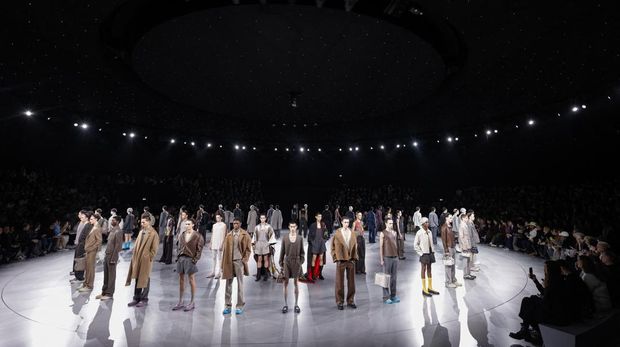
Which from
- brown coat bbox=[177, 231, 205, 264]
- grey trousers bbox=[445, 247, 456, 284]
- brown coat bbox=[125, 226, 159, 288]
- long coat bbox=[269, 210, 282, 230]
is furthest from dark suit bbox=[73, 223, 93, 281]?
grey trousers bbox=[445, 247, 456, 284]

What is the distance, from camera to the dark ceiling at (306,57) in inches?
234

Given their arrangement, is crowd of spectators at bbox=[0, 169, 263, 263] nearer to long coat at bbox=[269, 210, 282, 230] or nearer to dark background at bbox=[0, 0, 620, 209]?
dark background at bbox=[0, 0, 620, 209]

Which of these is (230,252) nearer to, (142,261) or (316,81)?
(142,261)

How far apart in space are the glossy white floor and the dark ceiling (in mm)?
5625

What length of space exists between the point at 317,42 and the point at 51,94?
385 inches

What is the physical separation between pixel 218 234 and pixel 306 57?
17.1 ft

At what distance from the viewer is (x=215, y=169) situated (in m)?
23.0

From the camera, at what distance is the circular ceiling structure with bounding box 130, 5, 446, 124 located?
6.30 meters

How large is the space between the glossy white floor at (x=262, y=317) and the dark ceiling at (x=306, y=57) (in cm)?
563

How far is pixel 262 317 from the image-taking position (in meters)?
5.84

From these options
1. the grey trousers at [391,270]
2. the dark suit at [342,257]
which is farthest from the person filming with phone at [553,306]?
the dark suit at [342,257]

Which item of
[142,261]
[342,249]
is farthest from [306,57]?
[142,261]

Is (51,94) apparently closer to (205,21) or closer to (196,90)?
(196,90)

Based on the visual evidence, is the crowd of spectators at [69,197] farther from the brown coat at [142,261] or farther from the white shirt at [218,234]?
Result: the brown coat at [142,261]
